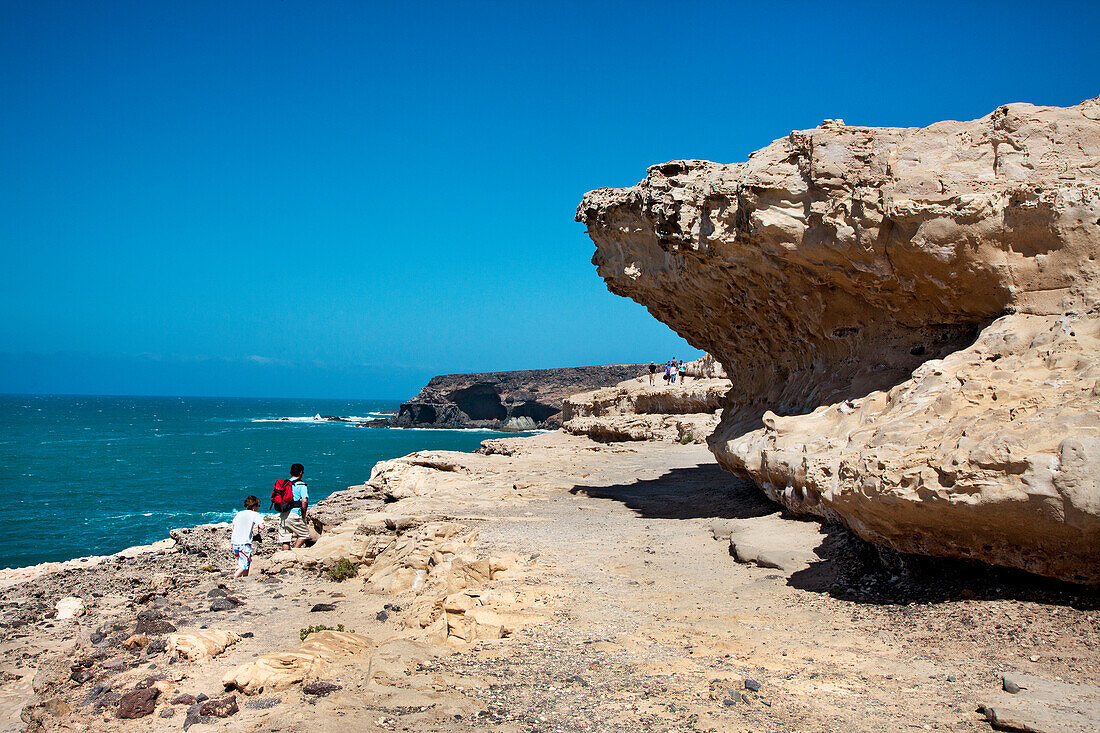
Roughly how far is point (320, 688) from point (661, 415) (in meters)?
20.7

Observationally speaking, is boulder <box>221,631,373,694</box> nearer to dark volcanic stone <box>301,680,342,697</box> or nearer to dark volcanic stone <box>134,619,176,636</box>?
dark volcanic stone <box>301,680,342,697</box>

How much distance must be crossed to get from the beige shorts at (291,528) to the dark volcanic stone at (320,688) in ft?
23.3

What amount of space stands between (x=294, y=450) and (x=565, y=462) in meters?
42.1

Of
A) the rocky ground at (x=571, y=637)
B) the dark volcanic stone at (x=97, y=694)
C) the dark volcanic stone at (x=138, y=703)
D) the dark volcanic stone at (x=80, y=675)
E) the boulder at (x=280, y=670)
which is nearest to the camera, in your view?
the rocky ground at (x=571, y=637)

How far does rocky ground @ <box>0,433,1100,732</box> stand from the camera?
4387 mm

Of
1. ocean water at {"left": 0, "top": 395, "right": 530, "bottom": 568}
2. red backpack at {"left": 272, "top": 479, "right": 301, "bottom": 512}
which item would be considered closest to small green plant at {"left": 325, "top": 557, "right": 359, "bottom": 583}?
red backpack at {"left": 272, "top": 479, "right": 301, "bottom": 512}

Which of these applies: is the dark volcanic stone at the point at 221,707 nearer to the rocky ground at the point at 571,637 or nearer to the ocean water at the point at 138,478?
the rocky ground at the point at 571,637

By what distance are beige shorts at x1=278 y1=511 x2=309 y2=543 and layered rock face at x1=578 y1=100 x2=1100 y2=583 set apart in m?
7.09

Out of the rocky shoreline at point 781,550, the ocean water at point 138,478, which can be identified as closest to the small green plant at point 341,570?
the rocky shoreline at point 781,550

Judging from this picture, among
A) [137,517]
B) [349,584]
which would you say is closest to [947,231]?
[349,584]

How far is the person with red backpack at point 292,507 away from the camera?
11.6 meters

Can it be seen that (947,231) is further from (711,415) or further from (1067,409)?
(711,415)

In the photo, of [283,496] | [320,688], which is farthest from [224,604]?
[320,688]

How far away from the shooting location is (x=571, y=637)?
5879mm
